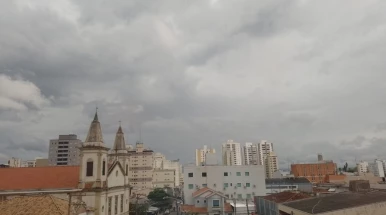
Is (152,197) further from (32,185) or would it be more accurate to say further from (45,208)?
(45,208)

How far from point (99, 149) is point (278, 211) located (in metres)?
25.0

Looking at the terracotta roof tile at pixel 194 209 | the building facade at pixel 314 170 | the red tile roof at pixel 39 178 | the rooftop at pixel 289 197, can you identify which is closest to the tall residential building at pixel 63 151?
the building facade at pixel 314 170

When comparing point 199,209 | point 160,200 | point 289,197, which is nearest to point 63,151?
point 160,200

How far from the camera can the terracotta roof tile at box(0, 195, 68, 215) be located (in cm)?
2658

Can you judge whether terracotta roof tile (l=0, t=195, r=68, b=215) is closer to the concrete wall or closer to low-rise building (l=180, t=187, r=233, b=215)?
the concrete wall

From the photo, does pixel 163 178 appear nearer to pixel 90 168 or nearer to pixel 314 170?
pixel 314 170

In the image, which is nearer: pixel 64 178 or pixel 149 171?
pixel 64 178

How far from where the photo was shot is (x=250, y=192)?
79875mm

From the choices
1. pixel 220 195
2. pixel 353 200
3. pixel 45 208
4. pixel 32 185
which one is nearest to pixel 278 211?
pixel 353 200

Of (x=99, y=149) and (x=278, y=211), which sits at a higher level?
(x=99, y=149)

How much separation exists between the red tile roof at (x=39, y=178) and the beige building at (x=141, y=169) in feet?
359

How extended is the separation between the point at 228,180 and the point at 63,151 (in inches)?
4303

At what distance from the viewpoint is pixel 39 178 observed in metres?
42.4

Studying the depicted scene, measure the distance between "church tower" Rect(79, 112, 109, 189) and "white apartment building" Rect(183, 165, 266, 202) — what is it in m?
38.4
